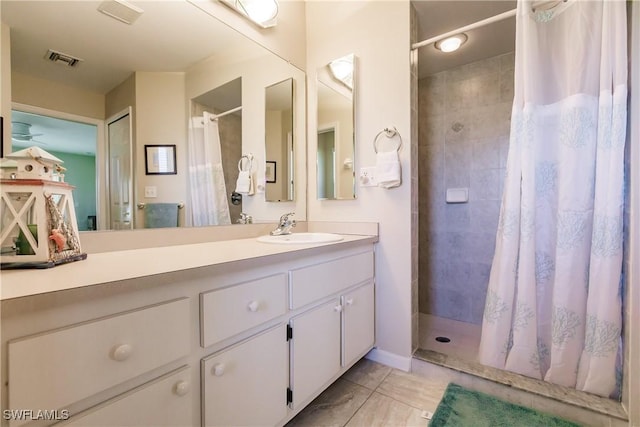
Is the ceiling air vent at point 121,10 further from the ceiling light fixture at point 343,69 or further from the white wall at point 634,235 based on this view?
the white wall at point 634,235

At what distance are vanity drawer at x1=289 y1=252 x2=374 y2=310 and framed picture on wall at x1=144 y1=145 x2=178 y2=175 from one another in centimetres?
78

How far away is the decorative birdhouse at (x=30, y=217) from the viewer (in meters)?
0.72

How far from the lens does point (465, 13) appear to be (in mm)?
1707

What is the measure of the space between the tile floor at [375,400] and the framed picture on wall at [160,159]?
4.30ft

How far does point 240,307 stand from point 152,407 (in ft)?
1.06

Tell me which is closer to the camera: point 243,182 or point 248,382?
point 248,382

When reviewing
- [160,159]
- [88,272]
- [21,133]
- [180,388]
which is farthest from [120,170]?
[180,388]

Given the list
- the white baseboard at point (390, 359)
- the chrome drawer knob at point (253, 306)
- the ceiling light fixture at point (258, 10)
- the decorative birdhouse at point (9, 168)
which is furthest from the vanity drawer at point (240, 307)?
the ceiling light fixture at point (258, 10)

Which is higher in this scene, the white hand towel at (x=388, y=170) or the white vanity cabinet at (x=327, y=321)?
the white hand towel at (x=388, y=170)

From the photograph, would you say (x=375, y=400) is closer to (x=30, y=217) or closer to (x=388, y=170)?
(x=388, y=170)

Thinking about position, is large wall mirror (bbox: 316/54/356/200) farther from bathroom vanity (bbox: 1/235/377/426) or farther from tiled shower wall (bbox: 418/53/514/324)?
tiled shower wall (bbox: 418/53/514/324)

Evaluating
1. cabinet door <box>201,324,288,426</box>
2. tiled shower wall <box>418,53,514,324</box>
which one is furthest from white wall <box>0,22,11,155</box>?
tiled shower wall <box>418,53,514,324</box>

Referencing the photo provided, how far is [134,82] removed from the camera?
1188 millimetres

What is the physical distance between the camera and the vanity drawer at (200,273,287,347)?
32.1 inches
